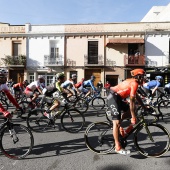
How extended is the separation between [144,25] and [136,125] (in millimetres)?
21002

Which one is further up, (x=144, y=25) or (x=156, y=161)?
(x=144, y=25)

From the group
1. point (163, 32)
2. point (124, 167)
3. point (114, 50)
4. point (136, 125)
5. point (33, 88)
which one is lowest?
point (124, 167)

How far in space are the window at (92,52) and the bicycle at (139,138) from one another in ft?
62.3

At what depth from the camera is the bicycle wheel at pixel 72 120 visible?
5594 millimetres

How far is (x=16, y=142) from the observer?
414 cm

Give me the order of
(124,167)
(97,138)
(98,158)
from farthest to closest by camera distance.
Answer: (97,138) → (98,158) → (124,167)

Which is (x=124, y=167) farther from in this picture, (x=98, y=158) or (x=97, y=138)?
(x=97, y=138)

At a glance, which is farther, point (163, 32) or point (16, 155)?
point (163, 32)

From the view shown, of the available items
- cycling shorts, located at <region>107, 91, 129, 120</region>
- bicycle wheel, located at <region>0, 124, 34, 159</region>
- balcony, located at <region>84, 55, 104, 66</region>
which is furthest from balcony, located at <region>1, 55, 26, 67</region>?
cycling shorts, located at <region>107, 91, 129, 120</region>

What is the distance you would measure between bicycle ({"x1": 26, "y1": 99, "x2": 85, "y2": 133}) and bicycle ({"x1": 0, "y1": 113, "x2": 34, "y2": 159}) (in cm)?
157

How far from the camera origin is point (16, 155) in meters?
3.90

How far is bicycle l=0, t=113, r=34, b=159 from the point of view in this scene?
12.4 feet

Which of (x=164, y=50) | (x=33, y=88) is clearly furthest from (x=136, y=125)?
(x=164, y=50)

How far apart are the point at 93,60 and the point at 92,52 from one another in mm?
1005
